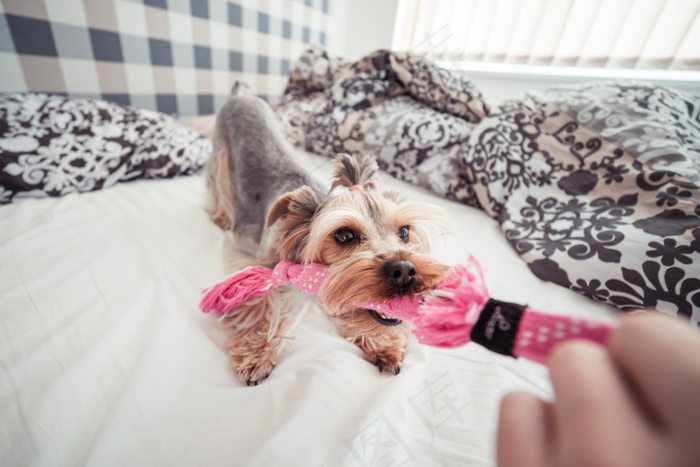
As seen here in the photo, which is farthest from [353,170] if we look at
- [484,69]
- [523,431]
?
[484,69]

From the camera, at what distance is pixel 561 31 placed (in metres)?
2.70

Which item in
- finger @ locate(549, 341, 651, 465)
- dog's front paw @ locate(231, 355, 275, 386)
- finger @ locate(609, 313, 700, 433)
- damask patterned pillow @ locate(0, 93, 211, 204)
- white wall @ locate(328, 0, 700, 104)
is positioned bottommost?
dog's front paw @ locate(231, 355, 275, 386)

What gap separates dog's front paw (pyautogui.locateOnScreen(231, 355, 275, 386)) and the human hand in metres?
0.72

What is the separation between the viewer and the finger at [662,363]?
0.21 meters

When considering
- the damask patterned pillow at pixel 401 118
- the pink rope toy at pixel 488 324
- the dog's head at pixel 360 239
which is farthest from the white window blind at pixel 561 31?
the pink rope toy at pixel 488 324

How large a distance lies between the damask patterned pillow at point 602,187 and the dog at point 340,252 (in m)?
0.60

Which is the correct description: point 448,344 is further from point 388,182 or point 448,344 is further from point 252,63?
point 252,63

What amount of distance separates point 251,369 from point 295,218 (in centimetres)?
49

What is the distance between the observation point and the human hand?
20 centimetres

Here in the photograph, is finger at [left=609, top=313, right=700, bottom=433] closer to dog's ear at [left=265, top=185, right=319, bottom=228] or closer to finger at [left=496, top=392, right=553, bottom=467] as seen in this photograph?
finger at [left=496, top=392, right=553, bottom=467]

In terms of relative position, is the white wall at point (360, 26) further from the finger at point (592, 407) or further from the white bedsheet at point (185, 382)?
the finger at point (592, 407)

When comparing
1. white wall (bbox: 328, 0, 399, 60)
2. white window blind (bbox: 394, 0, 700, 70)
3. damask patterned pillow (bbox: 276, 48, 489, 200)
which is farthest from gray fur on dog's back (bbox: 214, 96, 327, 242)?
white wall (bbox: 328, 0, 399, 60)

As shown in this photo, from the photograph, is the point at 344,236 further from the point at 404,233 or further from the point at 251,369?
the point at 251,369

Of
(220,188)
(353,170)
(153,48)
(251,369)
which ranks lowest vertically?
(251,369)
